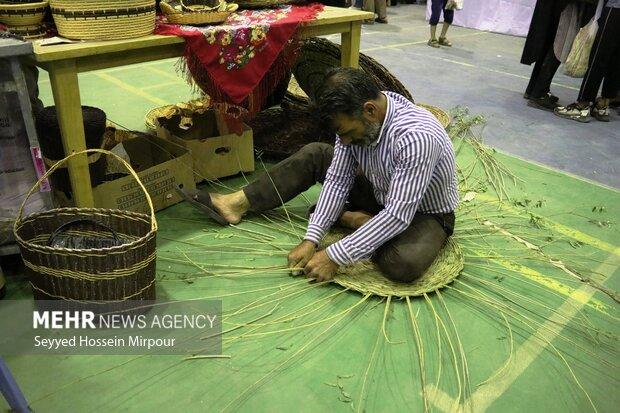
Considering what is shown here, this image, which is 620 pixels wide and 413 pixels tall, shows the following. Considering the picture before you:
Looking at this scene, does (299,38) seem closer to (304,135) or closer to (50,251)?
(304,135)

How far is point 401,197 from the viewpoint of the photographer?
5.86 feet

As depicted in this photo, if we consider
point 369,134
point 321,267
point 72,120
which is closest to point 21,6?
point 72,120

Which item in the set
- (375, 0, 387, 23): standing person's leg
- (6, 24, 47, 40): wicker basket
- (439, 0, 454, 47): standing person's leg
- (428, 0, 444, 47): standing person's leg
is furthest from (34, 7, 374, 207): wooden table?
(375, 0, 387, 23): standing person's leg

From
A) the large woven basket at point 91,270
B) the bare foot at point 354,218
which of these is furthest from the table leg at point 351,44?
the large woven basket at point 91,270

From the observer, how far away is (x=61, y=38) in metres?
1.94

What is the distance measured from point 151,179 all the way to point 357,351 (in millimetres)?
1294

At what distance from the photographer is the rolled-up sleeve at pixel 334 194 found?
205 centimetres

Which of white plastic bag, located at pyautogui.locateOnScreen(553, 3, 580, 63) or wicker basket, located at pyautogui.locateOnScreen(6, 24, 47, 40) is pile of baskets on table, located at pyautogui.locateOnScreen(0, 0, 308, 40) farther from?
white plastic bag, located at pyautogui.locateOnScreen(553, 3, 580, 63)

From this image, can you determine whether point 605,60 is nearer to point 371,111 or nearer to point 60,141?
point 371,111

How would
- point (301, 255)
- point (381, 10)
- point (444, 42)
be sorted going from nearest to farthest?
point (301, 255) < point (444, 42) < point (381, 10)

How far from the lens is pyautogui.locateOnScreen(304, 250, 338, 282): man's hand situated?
6.34ft

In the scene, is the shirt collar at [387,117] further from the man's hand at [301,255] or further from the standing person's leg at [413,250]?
the man's hand at [301,255]

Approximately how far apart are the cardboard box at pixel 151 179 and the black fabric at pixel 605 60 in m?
3.22

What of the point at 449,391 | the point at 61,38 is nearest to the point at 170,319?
the point at 449,391
